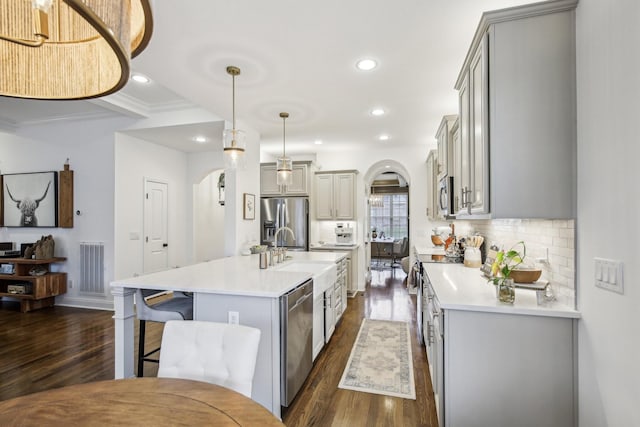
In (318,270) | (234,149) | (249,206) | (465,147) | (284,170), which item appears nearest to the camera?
(465,147)

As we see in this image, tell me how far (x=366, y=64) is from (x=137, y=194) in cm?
420

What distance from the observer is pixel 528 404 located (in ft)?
5.16

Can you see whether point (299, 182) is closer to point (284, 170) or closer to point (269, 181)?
point (269, 181)

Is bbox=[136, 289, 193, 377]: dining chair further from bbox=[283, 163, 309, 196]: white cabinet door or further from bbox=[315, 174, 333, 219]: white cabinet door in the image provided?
bbox=[315, 174, 333, 219]: white cabinet door

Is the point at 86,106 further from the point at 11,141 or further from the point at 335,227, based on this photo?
the point at 335,227

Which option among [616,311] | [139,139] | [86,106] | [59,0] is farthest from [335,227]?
[59,0]

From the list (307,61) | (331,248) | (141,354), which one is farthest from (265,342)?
(331,248)

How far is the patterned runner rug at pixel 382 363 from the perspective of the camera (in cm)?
245

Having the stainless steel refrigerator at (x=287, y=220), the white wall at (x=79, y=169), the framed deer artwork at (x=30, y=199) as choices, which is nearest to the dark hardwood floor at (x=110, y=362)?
the white wall at (x=79, y=169)

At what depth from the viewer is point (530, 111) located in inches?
63.2

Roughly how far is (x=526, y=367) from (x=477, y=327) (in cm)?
29

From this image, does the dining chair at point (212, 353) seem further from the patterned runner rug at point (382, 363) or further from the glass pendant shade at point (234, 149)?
the glass pendant shade at point (234, 149)

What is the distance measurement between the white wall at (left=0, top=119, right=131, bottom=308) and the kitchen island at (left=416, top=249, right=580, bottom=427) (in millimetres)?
→ 4838

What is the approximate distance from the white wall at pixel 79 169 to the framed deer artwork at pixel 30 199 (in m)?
0.14
